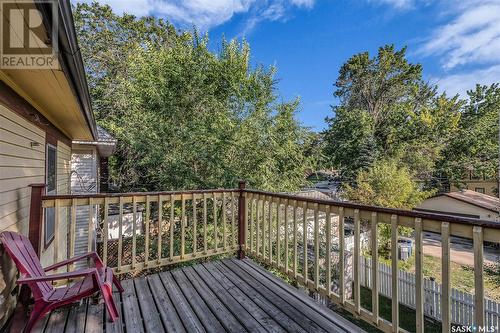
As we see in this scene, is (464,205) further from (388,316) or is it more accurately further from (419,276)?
(419,276)

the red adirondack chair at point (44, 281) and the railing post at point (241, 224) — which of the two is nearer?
the red adirondack chair at point (44, 281)

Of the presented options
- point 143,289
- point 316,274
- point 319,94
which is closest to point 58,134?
point 143,289

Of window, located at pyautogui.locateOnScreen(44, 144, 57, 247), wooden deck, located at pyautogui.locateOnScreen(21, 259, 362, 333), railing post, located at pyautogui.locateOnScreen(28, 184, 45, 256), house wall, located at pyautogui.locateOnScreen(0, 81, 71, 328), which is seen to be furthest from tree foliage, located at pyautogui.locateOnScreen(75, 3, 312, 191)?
railing post, located at pyautogui.locateOnScreen(28, 184, 45, 256)

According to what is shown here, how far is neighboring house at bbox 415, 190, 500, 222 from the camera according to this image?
1609 centimetres

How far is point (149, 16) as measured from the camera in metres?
15.7

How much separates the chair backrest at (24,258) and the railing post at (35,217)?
178 mm

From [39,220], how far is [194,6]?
1176 cm

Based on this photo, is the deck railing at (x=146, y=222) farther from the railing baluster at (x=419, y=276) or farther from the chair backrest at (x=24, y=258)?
the railing baluster at (x=419, y=276)

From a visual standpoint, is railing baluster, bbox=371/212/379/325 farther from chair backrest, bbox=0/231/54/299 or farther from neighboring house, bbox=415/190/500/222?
neighboring house, bbox=415/190/500/222

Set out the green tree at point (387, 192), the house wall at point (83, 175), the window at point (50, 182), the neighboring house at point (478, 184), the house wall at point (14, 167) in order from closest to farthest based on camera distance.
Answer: the house wall at point (14, 167), the window at point (50, 182), the house wall at point (83, 175), the green tree at point (387, 192), the neighboring house at point (478, 184)

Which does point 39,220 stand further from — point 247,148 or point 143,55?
point 143,55

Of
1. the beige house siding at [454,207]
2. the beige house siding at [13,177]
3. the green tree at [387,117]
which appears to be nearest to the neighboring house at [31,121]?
the beige house siding at [13,177]

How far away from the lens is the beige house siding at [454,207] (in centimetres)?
1609

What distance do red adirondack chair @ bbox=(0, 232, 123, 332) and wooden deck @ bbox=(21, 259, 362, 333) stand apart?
8.4 inches
